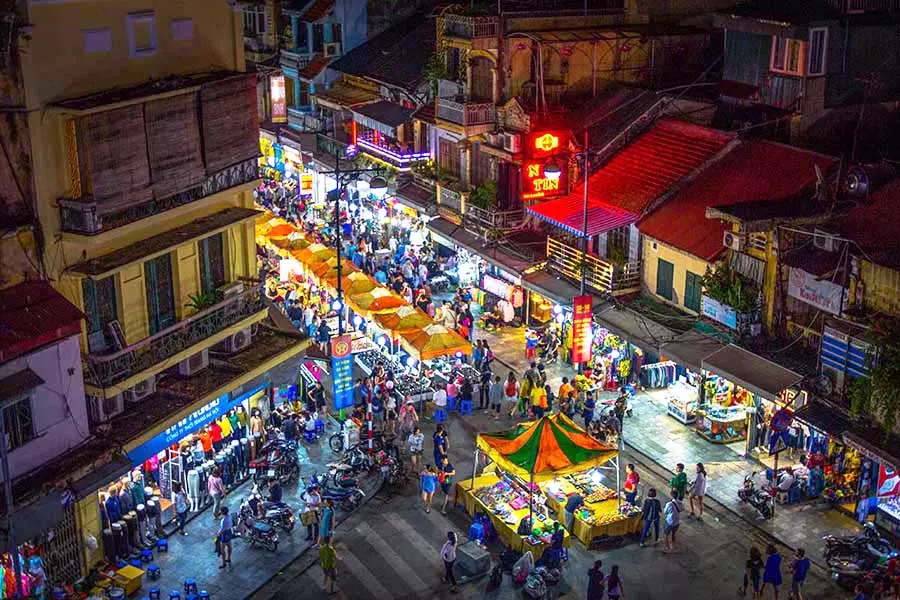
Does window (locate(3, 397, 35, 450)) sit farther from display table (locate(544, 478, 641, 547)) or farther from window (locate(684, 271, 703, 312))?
window (locate(684, 271, 703, 312))

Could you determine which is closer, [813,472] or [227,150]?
[227,150]

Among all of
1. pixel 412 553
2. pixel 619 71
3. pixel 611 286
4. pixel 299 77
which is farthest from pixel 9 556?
pixel 299 77

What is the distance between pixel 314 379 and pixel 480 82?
49.1 ft

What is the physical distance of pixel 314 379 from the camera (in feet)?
127

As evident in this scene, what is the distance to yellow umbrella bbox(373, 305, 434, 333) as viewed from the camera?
39344 millimetres

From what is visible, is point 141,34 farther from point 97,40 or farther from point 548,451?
point 548,451

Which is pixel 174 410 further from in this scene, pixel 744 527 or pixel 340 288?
pixel 744 527

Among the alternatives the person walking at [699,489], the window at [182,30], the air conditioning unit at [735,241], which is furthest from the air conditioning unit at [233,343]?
the air conditioning unit at [735,241]

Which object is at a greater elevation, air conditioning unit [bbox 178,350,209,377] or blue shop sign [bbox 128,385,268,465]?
air conditioning unit [bbox 178,350,209,377]

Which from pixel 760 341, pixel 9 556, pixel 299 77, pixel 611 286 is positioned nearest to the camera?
pixel 9 556

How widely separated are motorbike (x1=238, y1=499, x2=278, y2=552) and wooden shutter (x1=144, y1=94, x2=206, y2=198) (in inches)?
359

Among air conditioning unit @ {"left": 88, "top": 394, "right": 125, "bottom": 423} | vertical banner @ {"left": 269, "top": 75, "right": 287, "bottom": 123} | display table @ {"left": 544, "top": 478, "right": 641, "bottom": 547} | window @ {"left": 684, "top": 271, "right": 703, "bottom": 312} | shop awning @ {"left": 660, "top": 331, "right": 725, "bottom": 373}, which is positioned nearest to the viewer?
air conditioning unit @ {"left": 88, "top": 394, "right": 125, "bottom": 423}

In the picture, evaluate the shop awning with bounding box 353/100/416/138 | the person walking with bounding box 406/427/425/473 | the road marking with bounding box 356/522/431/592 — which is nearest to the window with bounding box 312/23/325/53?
the shop awning with bounding box 353/100/416/138

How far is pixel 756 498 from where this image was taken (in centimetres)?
3166
